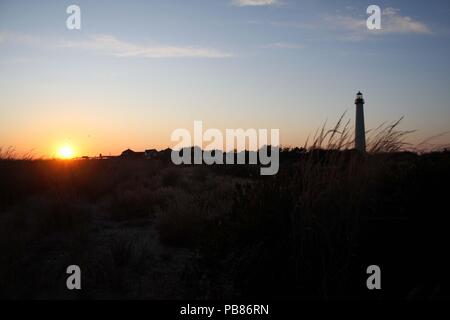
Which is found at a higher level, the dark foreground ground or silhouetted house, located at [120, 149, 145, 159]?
silhouetted house, located at [120, 149, 145, 159]

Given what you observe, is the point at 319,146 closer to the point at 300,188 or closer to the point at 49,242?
the point at 300,188

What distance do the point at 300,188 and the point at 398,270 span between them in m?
1.32

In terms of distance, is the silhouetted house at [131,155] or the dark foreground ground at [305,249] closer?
the dark foreground ground at [305,249]

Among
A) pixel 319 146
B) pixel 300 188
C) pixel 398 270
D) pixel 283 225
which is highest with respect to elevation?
pixel 319 146

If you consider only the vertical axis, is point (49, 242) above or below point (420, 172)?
below

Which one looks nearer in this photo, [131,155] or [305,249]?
[305,249]

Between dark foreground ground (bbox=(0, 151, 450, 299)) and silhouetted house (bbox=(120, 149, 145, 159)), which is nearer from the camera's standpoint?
dark foreground ground (bbox=(0, 151, 450, 299))

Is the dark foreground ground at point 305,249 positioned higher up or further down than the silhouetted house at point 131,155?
further down

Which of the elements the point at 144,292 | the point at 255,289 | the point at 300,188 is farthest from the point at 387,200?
the point at 144,292

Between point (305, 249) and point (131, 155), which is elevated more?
point (131, 155)
